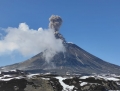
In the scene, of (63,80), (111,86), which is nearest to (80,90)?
(63,80)

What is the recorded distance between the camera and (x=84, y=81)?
88.7 metres

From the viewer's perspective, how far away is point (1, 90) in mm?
75812

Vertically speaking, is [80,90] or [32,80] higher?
[32,80]

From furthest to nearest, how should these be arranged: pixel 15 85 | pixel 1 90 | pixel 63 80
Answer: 1. pixel 63 80
2. pixel 15 85
3. pixel 1 90

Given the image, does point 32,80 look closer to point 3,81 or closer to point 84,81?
point 3,81

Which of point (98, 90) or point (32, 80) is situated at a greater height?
point (32, 80)

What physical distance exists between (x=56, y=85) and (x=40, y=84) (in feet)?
18.7

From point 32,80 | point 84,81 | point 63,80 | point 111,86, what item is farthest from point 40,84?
point 111,86

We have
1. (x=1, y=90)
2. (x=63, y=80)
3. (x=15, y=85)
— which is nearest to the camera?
(x=1, y=90)

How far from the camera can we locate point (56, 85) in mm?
80938

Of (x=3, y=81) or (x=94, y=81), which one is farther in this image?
(x=94, y=81)

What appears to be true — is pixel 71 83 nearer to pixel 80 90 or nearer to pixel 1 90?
pixel 80 90

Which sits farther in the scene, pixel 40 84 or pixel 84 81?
pixel 84 81

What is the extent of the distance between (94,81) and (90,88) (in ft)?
34.8
